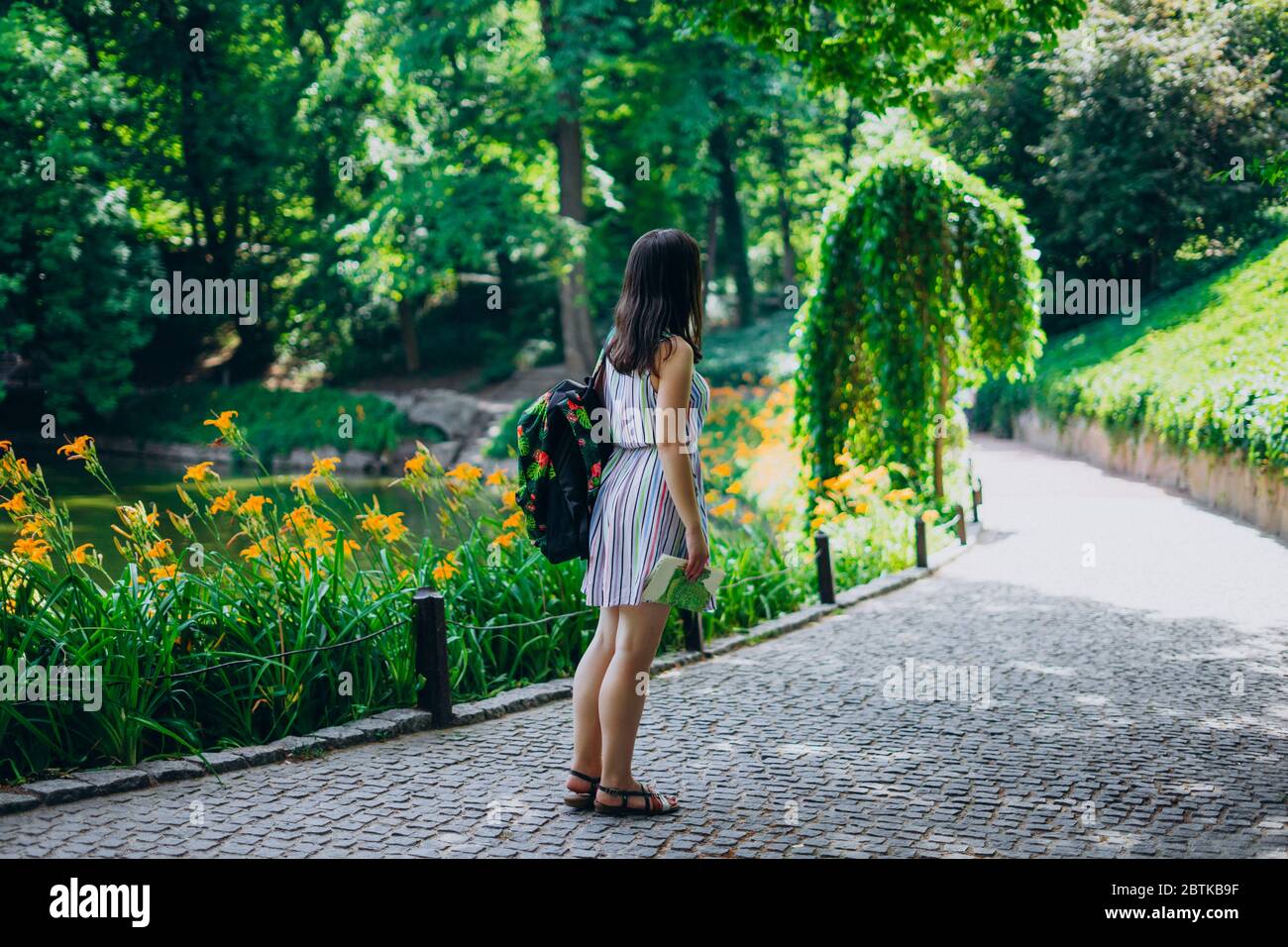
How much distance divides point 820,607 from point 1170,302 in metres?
15.5

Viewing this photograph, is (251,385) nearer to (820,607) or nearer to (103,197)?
(103,197)

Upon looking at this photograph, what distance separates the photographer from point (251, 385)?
3152 cm

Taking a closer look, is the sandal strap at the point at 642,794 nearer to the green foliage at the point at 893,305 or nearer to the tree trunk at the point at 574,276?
the green foliage at the point at 893,305

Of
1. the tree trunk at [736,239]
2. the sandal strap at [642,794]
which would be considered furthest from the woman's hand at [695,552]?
the tree trunk at [736,239]

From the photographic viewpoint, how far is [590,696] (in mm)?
4578

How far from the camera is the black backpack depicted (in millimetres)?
4574

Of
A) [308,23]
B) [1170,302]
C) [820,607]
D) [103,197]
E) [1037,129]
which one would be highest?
[308,23]

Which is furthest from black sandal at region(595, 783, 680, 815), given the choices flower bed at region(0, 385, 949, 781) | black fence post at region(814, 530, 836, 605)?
black fence post at region(814, 530, 836, 605)

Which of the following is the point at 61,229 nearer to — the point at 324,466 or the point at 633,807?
the point at 324,466

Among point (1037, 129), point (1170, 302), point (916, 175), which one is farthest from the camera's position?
point (1037, 129)

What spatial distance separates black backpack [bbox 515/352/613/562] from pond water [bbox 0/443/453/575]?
510cm

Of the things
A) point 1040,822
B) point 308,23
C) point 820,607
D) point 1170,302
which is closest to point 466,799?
point 1040,822

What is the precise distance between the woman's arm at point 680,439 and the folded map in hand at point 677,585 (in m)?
0.04

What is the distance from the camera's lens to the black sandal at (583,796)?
15.2 feet
